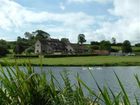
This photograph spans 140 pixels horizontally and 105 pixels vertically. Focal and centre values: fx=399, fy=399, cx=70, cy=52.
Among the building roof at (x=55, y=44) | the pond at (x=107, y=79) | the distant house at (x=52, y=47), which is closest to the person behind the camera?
the pond at (x=107, y=79)

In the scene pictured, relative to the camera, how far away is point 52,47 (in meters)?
186

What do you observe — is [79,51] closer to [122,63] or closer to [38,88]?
[122,63]

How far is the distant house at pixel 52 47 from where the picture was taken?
179075mm

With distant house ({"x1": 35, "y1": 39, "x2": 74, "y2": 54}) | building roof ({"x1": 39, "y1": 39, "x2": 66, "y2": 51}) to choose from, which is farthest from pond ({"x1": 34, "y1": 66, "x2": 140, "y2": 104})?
building roof ({"x1": 39, "y1": 39, "x2": 66, "y2": 51})

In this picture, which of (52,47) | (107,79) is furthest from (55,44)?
(107,79)

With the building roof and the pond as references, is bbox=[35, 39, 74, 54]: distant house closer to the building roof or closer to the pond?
the building roof

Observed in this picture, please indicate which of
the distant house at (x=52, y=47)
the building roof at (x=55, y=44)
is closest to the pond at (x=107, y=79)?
the distant house at (x=52, y=47)

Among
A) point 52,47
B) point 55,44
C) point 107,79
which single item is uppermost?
point 55,44

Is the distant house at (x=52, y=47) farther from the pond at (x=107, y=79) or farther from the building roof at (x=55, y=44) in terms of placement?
the pond at (x=107, y=79)

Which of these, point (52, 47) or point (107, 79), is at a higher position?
point (52, 47)

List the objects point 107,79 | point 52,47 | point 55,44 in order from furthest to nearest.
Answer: point 55,44 < point 52,47 < point 107,79

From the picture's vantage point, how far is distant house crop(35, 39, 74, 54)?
179075 millimetres

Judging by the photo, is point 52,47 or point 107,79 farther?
point 52,47

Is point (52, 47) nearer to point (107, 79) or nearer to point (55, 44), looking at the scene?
point (55, 44)
